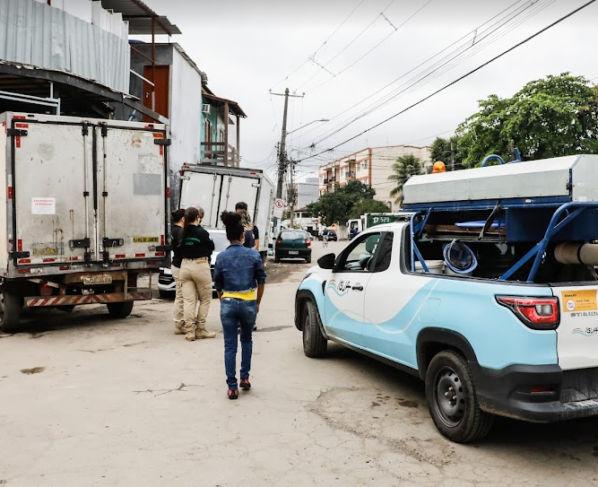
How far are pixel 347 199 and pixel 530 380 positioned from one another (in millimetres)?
76253

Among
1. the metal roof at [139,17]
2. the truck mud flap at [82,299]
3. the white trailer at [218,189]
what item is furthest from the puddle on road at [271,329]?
the metal roof at [139,17]

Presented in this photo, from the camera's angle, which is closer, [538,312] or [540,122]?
[538,312]

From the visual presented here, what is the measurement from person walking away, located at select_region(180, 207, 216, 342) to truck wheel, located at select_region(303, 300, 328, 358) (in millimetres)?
1843

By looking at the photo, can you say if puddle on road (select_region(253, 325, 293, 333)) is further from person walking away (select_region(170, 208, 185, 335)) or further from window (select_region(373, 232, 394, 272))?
window (select_region(373, 232, 394, 272))

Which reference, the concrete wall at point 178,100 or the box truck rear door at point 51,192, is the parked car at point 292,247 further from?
the box truck rear door at point 51,192

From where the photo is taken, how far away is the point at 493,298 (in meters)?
3.82

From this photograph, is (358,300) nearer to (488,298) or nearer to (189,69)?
(488,298)

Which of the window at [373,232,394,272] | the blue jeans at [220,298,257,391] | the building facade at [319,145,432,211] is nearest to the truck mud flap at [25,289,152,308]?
the blue jeans at [220,298,257,391]

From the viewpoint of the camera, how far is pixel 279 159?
35719 mm

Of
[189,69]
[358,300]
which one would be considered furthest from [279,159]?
[358,300]

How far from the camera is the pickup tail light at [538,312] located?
366 centimetres

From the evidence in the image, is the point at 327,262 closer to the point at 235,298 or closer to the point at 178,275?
the point at 235,298

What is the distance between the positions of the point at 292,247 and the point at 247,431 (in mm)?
20640

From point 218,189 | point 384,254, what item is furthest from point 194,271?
point 218,189
